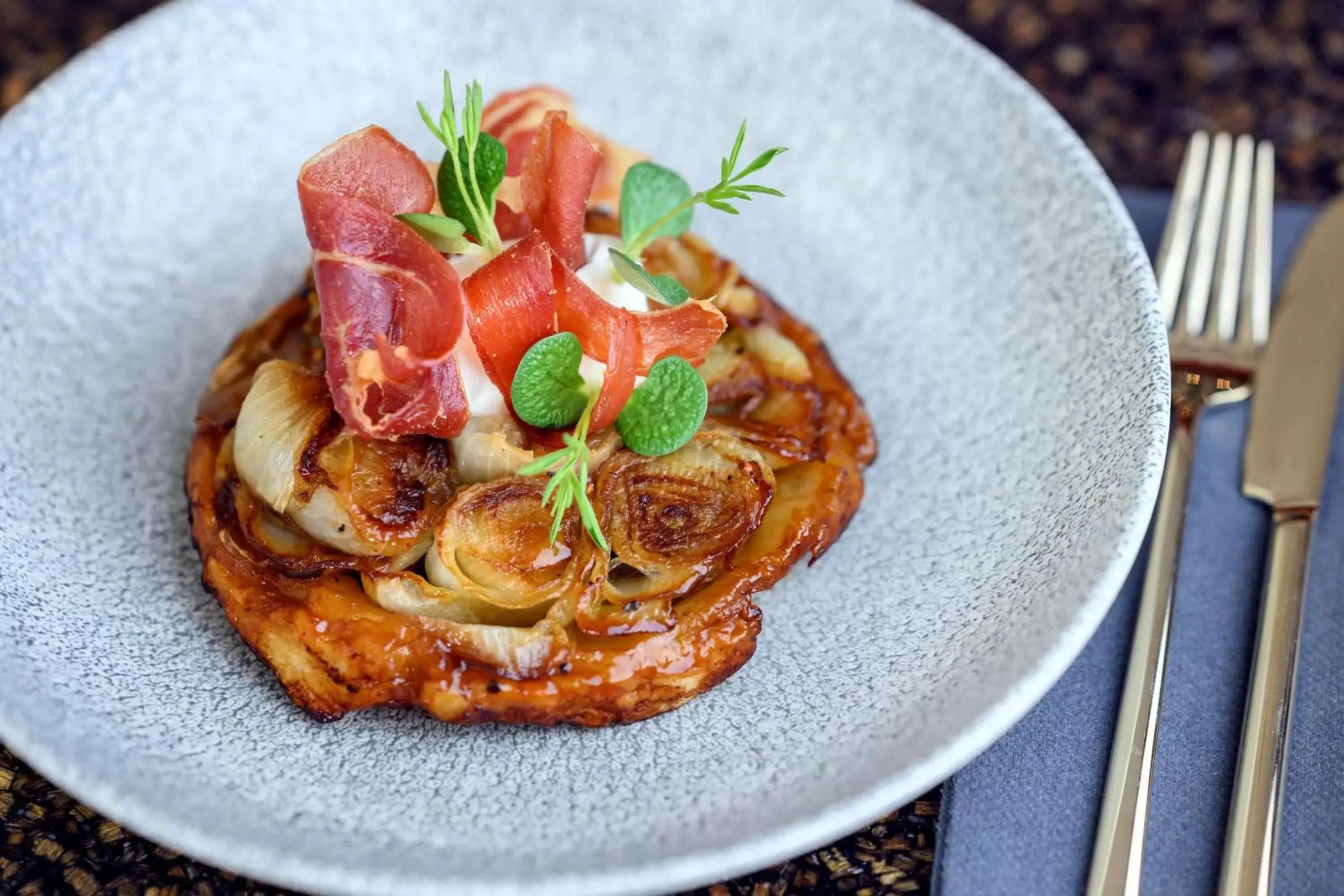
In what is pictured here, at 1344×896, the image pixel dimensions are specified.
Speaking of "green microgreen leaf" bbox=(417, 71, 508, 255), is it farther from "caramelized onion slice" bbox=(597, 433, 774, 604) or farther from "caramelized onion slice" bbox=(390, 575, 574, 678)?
"caramelized onion slice" bbox=(390, 575, 574, 678)

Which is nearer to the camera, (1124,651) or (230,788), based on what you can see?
(230,788)

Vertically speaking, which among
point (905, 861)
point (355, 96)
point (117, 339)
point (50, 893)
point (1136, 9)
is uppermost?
point (1136, 9)

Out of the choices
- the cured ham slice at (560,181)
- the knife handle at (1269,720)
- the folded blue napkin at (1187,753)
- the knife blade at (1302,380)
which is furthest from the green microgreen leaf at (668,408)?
the knife blade at (1302,380)

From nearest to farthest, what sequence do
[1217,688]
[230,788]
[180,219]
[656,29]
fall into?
[230,788] → [1217,688] → [180,219] → [656,29]

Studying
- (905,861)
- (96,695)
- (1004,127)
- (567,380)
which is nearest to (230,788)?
(96,695)

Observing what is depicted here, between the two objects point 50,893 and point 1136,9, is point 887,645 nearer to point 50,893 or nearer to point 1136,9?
point 50,893
